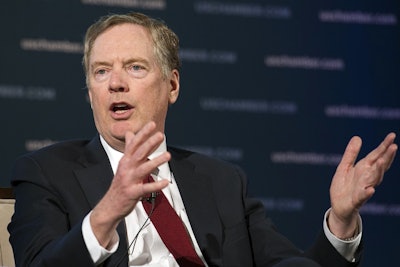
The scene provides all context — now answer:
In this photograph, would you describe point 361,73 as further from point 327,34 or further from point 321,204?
point 321,204

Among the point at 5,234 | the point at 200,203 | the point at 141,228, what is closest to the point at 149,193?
the point at 141,228

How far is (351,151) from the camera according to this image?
7.89 feet

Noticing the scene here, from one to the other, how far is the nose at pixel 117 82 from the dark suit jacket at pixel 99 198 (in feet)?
0.64

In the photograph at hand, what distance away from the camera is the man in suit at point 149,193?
237 cm

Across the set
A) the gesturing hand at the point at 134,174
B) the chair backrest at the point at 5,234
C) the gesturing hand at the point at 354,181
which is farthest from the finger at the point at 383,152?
the chair backrest at the point at 5,234

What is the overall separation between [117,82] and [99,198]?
1.13 feet

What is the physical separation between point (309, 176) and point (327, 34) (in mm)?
807

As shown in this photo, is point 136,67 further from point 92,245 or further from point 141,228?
point 92,245

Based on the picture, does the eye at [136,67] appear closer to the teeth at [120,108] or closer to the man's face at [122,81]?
the man's face at [122,81]

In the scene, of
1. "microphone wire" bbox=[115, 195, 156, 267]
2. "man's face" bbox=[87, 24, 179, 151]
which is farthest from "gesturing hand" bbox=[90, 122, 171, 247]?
"man's face" bbox=[87, 24, 179, 151]

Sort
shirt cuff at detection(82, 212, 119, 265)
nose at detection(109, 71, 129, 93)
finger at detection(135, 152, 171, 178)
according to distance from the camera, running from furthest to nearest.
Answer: nose at detection(109, 71, 129, 93) → shirt cuff at detection(82, 212, 119, 265) → finger at detection(135, 152, 171, 178)

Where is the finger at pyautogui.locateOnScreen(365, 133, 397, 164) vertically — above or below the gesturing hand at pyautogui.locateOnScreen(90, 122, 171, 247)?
below

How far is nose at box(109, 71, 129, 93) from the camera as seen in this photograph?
8.47ft

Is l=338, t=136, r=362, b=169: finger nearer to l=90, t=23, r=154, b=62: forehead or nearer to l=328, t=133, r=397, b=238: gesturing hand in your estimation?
l=328, t=133, r=397, b=238: gesturing hand
